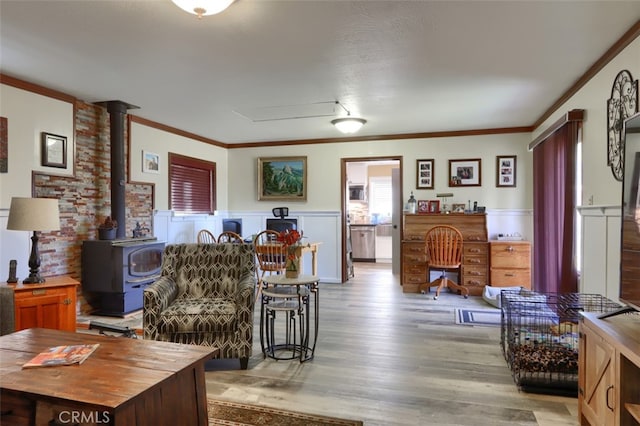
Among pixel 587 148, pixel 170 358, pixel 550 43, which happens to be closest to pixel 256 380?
pixel 170 358

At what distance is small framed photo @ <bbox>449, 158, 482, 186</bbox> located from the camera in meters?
5.88

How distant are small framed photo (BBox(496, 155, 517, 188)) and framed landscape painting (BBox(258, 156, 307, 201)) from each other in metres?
3.10

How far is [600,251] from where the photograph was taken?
3.16m

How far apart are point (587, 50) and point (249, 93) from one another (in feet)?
9.96

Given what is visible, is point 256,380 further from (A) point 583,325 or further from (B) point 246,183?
(B) point 246,183

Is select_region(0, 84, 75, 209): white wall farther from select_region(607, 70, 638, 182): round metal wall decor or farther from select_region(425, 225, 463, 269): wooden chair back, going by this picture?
select_region(607, 70, 638, 182): round metal wall decor

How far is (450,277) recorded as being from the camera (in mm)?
5871

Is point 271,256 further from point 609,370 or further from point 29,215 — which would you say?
point 609,370

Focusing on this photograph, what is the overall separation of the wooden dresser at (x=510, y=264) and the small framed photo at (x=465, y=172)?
3.54ft

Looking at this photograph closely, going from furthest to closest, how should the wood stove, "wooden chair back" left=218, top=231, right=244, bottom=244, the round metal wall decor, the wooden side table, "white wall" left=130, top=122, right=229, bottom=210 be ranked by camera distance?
"wooden chair back" left=218, top=231, right=244, bottom=244
"white wall" left=130, top=122, right=229, bottom=210
the wood stove
the wooden side table
the round metal wall decor

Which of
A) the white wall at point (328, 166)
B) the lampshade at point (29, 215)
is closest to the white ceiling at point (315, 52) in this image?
the white wall at point (328, 166)

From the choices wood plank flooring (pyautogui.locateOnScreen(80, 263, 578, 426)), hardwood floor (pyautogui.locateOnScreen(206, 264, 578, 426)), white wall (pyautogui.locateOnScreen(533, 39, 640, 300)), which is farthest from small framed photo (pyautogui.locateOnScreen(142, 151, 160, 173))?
white wall (pyautogui.locateOnScreen(533, 39, 640, 300))

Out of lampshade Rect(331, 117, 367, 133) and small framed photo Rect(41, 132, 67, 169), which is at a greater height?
lampshade Rect(331, 117, 367, 133)

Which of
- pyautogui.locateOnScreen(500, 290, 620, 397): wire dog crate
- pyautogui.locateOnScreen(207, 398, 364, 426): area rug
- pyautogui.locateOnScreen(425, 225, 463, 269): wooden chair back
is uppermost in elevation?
pyautogui.locateOnScreen(425, 225, 463, 269): wooden chair back
